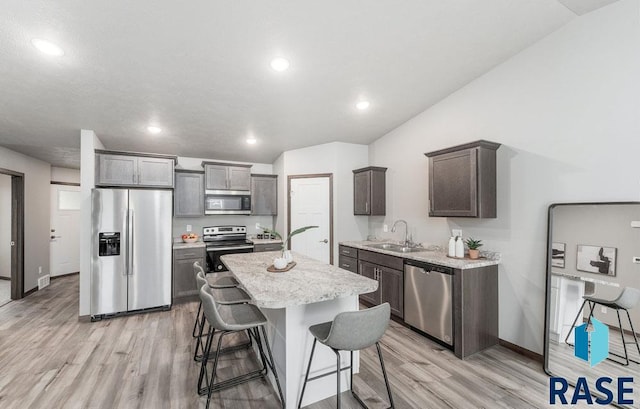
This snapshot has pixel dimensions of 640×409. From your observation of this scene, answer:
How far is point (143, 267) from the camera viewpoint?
3.84 meters

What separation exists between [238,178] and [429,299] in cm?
368

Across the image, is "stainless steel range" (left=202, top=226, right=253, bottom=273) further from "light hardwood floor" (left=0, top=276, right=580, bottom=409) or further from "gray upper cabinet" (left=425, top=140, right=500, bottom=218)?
"gray upper cabinet" (left=425, top=140, right=500, bottom=218)

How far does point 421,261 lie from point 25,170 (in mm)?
Result: 6468

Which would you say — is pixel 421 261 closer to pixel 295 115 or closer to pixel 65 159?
pixel 295 115

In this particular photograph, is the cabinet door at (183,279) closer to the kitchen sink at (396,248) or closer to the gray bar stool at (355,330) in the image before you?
the kitchen sink at (396,248)

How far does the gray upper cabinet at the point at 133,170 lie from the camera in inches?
150

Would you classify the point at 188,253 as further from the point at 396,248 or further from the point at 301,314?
the point at 396,248

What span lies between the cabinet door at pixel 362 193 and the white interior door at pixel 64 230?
6081mm

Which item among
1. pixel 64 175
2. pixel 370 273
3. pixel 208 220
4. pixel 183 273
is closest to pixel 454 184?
pixel 370 273

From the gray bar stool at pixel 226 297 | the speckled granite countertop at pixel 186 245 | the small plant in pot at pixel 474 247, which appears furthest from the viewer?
the speckled granite countertop at pixel 186 245

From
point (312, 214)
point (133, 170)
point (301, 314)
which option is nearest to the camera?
point (301, 314)

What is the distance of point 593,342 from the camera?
216 cm

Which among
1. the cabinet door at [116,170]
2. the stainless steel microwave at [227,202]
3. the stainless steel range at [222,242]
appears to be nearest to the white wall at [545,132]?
the stainless steel range at [222,242]

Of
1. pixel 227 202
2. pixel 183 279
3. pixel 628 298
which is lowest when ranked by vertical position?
pixel 183 279
